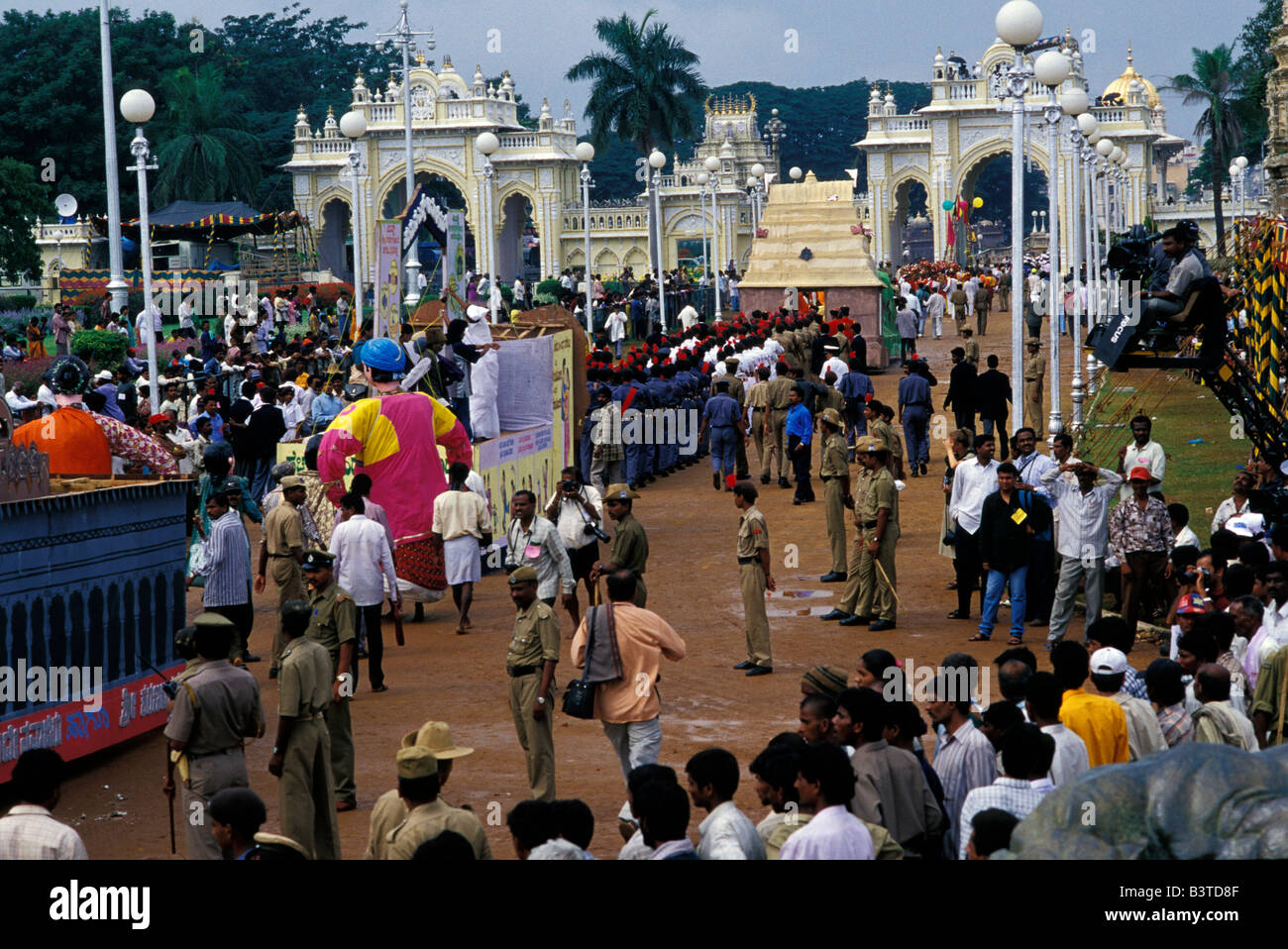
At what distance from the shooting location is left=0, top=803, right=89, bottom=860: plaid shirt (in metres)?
5.35

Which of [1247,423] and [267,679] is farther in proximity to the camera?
[1247,423]

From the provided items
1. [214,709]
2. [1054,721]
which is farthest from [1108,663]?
[214,709]

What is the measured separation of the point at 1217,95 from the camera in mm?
68750

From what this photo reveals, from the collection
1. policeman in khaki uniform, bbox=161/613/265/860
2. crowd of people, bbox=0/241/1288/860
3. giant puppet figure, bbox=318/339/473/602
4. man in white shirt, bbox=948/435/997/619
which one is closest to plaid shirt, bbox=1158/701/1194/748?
crowd of people, bbox=0/241/1288/860

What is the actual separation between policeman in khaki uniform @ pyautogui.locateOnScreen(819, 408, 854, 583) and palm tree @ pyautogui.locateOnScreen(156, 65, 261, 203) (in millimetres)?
47779

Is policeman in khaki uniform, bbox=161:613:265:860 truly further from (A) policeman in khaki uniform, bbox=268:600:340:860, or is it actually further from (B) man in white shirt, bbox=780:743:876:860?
(B) man in white shirt, bbox=780:743:876:860

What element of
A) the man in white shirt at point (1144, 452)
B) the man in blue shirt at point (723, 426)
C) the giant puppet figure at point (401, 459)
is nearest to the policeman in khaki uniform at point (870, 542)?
the man in white shirt at point (1144, 452)

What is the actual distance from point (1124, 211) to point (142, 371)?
158 ft

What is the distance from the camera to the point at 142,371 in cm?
2200

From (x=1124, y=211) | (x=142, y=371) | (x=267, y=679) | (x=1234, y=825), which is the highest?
(x=1124, y=211)

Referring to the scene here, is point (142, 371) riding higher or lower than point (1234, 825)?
higher

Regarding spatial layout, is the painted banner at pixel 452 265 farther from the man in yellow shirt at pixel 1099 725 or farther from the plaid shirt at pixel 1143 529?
the man in yellow shirt at pixel 1099 725
